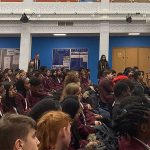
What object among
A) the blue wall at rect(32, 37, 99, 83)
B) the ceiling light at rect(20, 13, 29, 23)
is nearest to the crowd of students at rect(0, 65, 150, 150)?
the ceiling light at rect(20, 13, 29, 23)

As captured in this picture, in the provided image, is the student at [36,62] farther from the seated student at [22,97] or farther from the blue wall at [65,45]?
the seated student at [22,97]

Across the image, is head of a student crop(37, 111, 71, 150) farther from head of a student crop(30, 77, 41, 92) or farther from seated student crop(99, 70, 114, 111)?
head of a student crop(30, 77, 41, 92)

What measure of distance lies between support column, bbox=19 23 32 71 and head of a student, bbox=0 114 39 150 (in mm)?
15164

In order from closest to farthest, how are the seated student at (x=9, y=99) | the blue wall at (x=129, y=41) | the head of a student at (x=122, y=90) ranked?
the head of a student at (x=122, y=90) < the seated student at (x=9, y=99) < the blue wall at (x=129, y=41)

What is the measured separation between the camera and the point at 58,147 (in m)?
2.23

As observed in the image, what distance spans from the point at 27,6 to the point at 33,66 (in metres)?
3.22

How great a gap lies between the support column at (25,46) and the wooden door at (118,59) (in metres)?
4.35

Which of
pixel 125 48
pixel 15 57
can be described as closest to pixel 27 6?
pixel 15 57

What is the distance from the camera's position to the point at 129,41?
56.4ft

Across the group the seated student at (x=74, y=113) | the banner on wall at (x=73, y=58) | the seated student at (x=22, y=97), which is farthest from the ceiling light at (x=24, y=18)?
the seated student at (x=74, y=113)

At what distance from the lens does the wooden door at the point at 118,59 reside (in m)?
17.3

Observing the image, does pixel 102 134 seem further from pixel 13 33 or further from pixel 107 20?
pixel 13 33

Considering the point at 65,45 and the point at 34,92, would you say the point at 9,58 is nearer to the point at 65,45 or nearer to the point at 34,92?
the point at 65,45

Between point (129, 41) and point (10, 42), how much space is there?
6.25m
